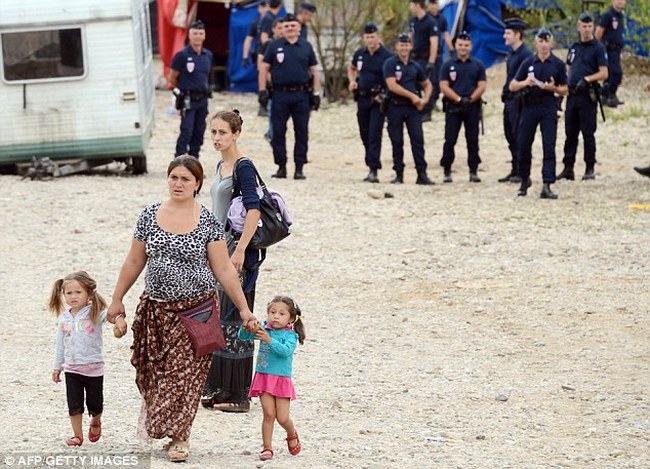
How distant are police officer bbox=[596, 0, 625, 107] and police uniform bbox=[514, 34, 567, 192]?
673cm

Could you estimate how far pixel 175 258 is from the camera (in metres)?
6.52

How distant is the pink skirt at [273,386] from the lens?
683 cm

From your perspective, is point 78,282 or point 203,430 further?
point 203,430

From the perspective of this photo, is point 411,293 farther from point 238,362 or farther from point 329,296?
point 238,362

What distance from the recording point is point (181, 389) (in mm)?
6625

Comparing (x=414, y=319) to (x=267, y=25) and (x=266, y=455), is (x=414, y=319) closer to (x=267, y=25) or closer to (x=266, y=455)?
(x=266, y=455)

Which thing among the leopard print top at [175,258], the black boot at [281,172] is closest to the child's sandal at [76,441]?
the leopard print top at [175,258]

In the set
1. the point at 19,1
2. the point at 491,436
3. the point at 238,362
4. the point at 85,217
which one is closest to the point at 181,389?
the point at 238,362

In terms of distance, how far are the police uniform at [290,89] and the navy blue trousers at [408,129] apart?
102 cm

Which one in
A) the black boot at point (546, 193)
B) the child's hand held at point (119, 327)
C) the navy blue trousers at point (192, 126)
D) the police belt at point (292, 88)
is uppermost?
the police belt at point (292, 88)

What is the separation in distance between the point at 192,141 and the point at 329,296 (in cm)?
660

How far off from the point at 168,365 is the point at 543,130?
905 cm

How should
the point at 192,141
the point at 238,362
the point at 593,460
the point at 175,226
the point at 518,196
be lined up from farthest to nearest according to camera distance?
the point at 192,141, the point at 518,196, the point at 238,362, the point at 593,460, the point at 175,226

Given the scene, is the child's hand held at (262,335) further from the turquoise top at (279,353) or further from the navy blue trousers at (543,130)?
the navy blue trousers at (543,130)
